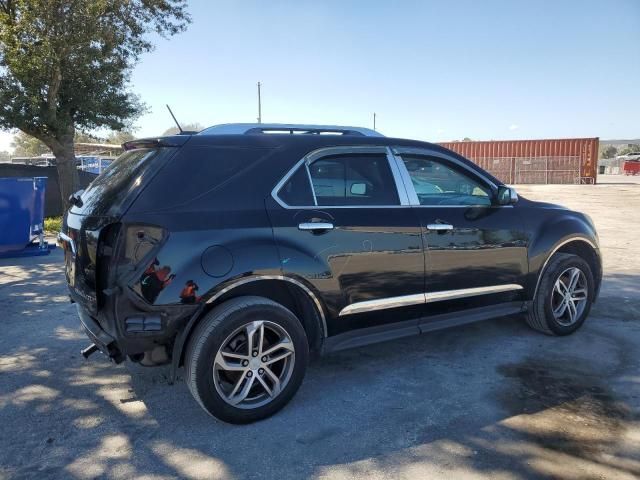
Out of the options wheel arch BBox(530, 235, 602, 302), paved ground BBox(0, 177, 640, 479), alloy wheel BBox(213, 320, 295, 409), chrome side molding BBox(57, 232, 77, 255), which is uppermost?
chrome side molding BBox(57, 232, 77, 255)

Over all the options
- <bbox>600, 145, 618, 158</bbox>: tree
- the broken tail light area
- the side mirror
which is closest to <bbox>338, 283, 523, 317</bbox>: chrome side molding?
the side mirror

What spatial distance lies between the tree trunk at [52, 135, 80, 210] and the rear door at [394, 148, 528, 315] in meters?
11.8

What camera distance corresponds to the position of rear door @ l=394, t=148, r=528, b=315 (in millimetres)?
3957

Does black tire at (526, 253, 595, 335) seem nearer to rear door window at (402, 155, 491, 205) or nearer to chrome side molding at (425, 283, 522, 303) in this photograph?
chrome side molding at (425, 283, 522, 303)

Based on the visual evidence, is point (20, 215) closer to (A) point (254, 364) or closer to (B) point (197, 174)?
(B) point (197, 174)

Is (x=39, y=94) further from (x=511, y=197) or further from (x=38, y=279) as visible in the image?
(x=511, y=197)

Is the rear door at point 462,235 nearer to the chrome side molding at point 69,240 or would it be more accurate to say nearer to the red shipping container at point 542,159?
the chrome side molding at point 69,240

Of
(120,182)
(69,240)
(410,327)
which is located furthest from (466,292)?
(69,240)

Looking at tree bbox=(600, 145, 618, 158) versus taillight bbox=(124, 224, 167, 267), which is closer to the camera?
taillight bbox=(124, 224, 167, 267)

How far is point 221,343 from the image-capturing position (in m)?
3.10

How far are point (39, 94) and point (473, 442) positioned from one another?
12852mm

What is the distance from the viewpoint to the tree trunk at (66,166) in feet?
44.0

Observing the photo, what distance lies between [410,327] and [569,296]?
187 centimetres

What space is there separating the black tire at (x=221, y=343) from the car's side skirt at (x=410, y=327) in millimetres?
356
